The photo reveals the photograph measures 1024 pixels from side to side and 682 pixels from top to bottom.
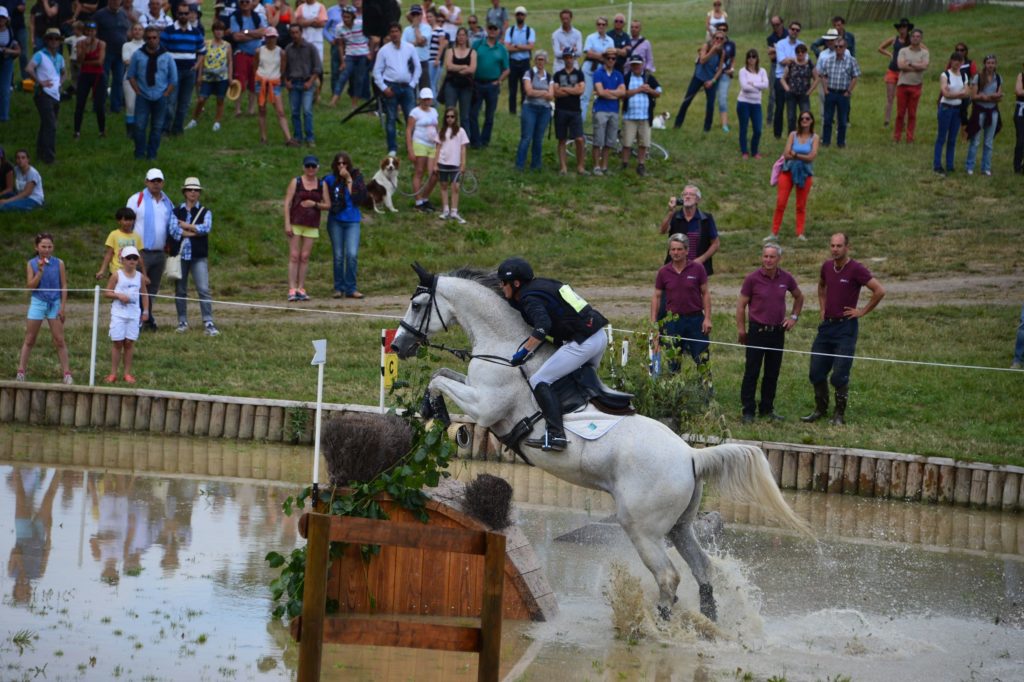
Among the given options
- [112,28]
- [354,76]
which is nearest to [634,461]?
[112,28]

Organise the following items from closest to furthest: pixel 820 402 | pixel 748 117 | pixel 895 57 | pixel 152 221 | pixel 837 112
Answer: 1. pixel 820 402
2. pixel 152 221
3. pixel 748 117
4. pixel 837 112
5. pixel 895 57

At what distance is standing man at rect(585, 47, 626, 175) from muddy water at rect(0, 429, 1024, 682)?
37.0 ft

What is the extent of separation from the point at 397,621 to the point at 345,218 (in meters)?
12.5

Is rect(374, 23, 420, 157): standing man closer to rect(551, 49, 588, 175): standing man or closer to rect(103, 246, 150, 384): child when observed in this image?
rect(551, 49, 588, 175): standing man

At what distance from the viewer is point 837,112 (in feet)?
86.6

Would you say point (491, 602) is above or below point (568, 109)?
below

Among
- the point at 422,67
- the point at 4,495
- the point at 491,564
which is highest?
the point at 422,67

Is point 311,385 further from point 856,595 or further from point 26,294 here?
point 856,595

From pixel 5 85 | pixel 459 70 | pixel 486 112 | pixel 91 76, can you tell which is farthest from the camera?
pixel 486 112

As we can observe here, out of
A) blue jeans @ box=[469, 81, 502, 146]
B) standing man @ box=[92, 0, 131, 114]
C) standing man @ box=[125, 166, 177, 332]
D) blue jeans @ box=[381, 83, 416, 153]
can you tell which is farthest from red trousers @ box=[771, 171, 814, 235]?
standing man @ box=[92, 0, 131, 114]

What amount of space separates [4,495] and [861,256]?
14417 millimetres

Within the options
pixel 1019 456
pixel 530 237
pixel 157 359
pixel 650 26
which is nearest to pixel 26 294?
pixel 157 359

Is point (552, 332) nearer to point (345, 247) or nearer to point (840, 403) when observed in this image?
point (840, 403)

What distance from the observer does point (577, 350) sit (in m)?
9.27
